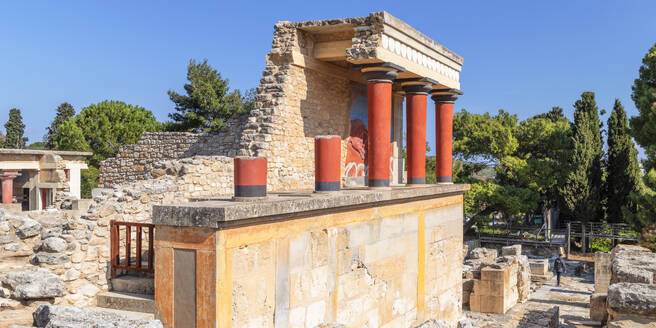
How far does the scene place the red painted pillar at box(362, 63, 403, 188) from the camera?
9.97 m

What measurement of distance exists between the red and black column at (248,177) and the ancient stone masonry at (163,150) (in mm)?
5694

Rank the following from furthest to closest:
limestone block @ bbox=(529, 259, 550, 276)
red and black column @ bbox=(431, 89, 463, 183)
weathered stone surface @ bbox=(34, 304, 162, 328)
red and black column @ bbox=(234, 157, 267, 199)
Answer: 1. limestone block @ bbox=(529, 259, 550, 276)
2. red and black column @ bbox=(431, 89, 463, 183)
3. red and black column @ bbox=(234, 157, 267, 199)
4. weathered stone surface @ bbox=(34, 304, 162, 328)

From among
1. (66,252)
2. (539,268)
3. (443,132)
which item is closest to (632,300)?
(66,252)

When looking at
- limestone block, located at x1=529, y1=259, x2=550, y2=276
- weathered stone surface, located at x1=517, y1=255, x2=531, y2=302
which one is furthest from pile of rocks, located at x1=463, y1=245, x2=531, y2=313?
limestone block, located at x1=529, y1=259, x2=550, y2=276

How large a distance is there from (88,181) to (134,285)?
1131 inches

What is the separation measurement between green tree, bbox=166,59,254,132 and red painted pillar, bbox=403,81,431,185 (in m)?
19.6

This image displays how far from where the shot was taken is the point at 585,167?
1204 inches

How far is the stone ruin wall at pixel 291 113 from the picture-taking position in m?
10.1

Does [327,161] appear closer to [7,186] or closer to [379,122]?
[379,122]

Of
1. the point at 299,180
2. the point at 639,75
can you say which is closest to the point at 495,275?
the point at 299,180

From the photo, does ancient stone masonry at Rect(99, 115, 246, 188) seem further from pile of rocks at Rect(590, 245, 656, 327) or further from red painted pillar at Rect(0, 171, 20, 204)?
red painted pillar at Rect(0, 171, 20, 204)

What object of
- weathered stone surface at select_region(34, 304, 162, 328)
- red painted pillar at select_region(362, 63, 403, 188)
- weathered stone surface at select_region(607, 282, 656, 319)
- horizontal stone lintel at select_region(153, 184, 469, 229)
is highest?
red painted pillar at select_region(362, 63, 403, 188)

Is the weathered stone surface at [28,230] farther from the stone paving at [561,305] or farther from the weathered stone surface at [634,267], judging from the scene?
the stone paving at [561,305]

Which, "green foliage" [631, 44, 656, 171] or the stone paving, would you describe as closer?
the stone paving
